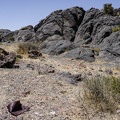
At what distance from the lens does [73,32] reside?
26.2 meters

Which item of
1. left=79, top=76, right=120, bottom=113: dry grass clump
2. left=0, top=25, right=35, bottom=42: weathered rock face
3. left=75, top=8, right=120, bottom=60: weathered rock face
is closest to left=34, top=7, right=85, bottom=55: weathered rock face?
left=75, top=8, right=120, bottom=60: weathered rock face

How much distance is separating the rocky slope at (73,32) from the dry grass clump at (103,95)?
11036mm

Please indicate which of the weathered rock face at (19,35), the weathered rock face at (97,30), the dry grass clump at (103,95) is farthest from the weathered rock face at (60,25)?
the dry grass clump at (103,95)

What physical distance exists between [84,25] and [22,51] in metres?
9.66

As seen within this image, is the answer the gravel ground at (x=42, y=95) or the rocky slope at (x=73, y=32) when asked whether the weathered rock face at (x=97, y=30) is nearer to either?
the rocky slope at (x=73, y=32)

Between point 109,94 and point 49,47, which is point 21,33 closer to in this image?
point 49,47

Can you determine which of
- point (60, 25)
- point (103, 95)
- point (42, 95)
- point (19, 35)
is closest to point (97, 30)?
point (60, 25)

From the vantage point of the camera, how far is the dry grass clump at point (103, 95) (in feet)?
20.4

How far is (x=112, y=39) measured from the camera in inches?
763

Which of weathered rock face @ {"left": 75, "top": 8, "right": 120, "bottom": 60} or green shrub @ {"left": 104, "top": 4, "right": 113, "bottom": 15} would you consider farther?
green shrub @ {"left": 104, "top": 4, "right": 113, "bottom": 15}

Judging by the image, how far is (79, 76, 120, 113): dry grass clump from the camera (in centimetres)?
621

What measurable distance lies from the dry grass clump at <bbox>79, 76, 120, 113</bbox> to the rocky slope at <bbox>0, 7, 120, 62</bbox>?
36.2ft

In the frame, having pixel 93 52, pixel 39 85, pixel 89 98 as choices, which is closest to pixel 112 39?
pixel 93 52

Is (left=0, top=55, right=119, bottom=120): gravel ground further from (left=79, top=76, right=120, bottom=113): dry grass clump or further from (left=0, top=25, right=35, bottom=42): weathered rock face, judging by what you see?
(left=0, top=25, right=35, bottom=42): weathered rock face
